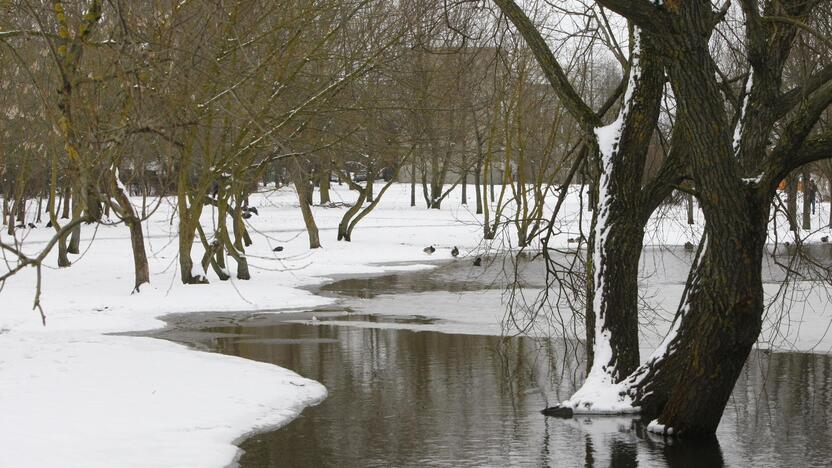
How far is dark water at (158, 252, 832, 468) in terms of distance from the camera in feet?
33.4

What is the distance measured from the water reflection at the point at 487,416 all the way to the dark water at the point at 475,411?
20mm

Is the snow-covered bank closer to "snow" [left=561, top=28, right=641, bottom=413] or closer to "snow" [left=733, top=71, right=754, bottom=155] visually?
"snow" [left=561, top=28, right=641, bottom=413]

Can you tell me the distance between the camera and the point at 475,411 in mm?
12352

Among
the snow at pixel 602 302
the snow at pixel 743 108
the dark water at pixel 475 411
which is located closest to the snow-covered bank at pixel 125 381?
the dark water at pixel 475 411

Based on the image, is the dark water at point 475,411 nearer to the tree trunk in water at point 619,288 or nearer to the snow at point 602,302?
the snow at point 602,302

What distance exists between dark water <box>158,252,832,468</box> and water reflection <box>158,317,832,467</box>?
20 millimetres

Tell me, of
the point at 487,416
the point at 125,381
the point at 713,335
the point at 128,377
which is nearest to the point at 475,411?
the point at 487,416

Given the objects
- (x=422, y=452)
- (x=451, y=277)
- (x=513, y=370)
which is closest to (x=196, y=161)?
(x=451, y=277)

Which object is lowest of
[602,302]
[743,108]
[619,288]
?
[602,302]

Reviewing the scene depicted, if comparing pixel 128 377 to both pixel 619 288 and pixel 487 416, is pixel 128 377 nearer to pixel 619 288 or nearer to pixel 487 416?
pixel 487 416

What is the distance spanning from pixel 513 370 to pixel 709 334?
18.1ft

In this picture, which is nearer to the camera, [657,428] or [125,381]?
[657,428]

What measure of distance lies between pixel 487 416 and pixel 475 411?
0.31 meters

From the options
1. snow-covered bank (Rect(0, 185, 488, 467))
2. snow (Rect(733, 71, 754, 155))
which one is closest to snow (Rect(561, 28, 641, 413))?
snow (Rect(733, 71, 754, 155))
